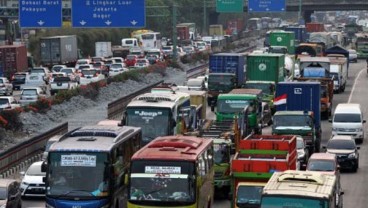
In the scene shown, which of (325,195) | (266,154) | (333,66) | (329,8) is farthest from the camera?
(329,8)

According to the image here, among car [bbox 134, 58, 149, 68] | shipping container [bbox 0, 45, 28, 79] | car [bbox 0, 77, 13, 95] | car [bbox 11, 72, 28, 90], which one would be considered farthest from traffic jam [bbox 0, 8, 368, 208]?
→ car [bbox 134, 58, 149, 68]

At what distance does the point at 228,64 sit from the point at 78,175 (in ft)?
123

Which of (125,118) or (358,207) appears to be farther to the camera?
(125,118)

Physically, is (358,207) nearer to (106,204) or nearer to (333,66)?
(106,204)

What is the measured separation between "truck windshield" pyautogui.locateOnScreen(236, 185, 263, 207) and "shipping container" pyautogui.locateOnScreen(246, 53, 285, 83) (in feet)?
107

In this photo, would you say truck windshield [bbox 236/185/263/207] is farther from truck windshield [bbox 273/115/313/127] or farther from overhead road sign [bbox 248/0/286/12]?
overhead road sign [bbox 248/0/286/12]

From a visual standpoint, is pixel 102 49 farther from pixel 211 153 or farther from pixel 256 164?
pixel 256 164

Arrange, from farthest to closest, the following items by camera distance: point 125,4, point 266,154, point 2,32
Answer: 1. point 2,32
2. point 125,4
3. point 266,154

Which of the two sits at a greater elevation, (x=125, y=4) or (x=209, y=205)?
(x=125, y=4)

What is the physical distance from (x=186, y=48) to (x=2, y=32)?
18.7 meters

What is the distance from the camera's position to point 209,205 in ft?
90.9

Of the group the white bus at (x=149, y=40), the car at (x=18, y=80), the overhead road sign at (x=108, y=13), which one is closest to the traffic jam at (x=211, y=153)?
the overhead road sign at (x=108, y=13)

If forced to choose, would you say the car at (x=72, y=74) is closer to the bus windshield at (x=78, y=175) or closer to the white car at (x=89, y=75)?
the white car at (x=89, y=75)

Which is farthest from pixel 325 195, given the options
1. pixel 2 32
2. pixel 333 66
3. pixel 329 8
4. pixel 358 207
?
pixel 329 8
